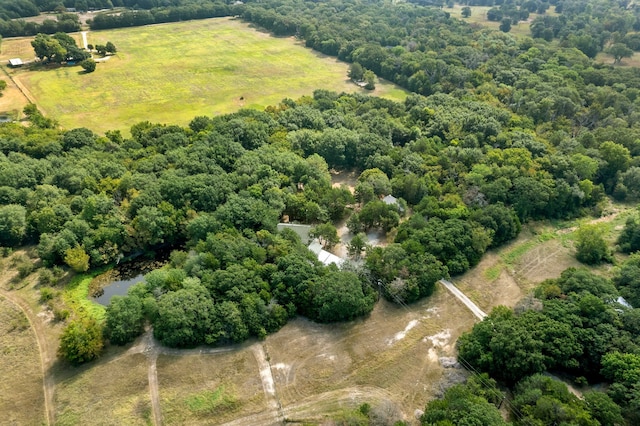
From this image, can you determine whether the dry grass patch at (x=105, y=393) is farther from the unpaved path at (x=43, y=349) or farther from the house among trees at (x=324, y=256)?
the house among trees at (x=324, y=256)

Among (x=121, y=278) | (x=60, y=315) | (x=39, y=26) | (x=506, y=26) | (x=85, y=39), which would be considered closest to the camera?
(x=60, y=315)

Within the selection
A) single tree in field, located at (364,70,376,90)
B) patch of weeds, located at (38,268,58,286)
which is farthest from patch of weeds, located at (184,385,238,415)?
single tree in field, located at (364,70,376,90)

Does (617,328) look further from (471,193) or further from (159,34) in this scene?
(159,34)

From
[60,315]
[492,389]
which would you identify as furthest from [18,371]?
[492,389]

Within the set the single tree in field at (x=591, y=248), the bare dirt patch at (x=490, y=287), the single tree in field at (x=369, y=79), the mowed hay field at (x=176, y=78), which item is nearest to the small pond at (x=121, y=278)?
the bare dirt patch at (x=490, y=287)

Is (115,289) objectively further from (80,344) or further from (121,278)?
(80,344)

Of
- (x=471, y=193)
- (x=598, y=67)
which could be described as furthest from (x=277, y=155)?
(x=598, y=67)

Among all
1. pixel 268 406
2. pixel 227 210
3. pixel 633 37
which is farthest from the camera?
pixel 633 37
